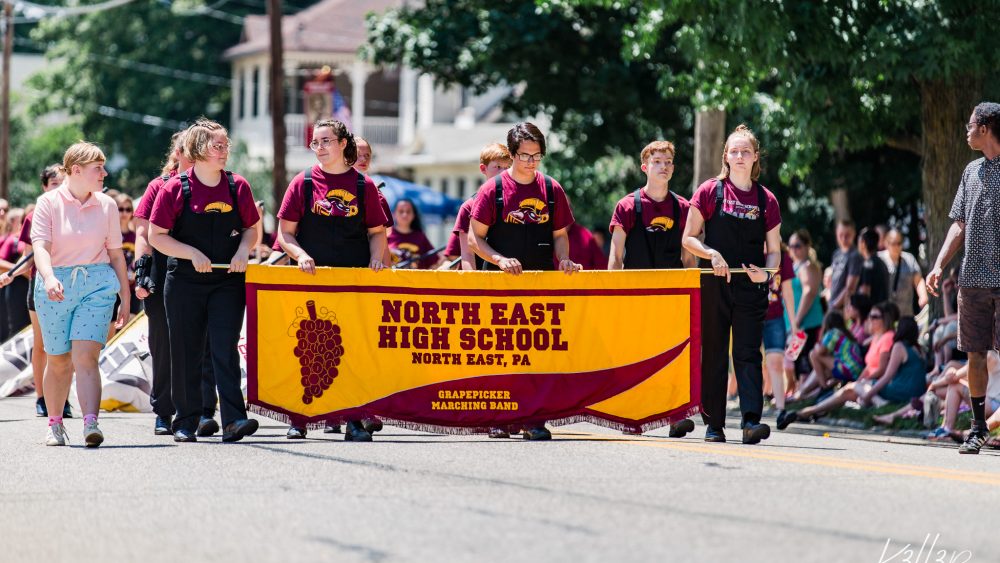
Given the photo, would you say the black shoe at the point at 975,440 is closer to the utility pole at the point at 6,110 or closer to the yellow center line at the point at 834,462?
the yellow center line at the point at 834,462

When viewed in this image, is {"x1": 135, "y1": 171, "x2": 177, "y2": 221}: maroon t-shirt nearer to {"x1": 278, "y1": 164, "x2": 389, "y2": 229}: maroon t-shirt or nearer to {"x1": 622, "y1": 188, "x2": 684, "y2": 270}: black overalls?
{"x1": 278, "y1": 164, "x2": 389, "y2": 229}: maroon t-shirt

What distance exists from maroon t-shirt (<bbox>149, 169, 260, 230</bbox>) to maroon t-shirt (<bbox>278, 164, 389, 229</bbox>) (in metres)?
0.23

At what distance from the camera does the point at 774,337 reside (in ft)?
48.7

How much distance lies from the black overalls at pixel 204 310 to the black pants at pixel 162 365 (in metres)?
0.18

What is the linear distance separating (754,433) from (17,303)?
8099 mm

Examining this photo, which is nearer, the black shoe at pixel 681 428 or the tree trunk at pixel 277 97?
the black shoe at pixel 681 428

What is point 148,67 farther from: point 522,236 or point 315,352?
point 522,236

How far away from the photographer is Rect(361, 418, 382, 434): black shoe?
439 inches

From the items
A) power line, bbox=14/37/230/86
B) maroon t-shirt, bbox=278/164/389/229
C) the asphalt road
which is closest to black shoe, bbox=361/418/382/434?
the asphalt road

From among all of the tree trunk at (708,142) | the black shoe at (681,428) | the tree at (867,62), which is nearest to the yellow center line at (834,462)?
the black shoe at (681,428)

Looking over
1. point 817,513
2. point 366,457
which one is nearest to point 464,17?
point 366,457

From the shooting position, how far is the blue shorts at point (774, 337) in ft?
48.5

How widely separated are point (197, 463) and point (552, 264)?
2975 mm

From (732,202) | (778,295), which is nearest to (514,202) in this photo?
(732,202)
